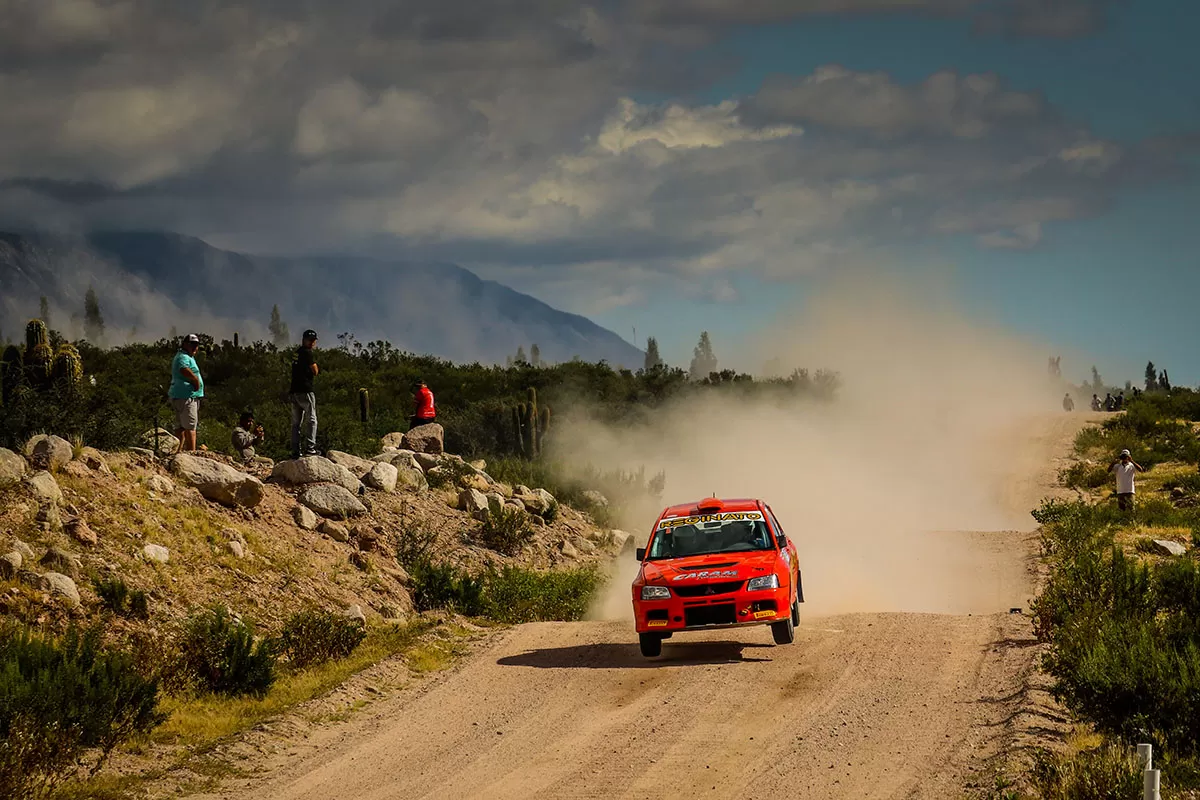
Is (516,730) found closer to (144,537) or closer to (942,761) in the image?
(942,761)

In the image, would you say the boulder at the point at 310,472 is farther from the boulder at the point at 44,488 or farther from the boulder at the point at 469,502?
the boulder at the point at 44,488

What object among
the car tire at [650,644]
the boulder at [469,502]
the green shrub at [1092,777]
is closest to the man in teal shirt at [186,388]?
the boulder at [469,502]

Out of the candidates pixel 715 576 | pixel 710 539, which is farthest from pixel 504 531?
pixel 715 576

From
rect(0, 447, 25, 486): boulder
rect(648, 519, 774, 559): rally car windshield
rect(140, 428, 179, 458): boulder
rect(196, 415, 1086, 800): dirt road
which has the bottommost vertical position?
rect(196, 415, 1086, 800): dirt road

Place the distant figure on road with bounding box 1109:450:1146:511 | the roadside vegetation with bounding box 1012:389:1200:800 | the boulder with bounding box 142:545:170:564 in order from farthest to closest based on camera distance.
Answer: the distant figure on road with bounding box 1109:450:1146:511 < the boulder with bounding box 142:545:170:564 < the roadside vegetation with bounding box 1012:389:1200:800

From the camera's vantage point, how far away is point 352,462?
92.3ft

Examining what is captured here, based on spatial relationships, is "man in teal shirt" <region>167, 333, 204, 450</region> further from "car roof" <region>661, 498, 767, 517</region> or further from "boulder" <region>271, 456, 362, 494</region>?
"car roof" <region>661, 498, 767, 517</region>

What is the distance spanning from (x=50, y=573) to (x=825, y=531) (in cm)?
2868

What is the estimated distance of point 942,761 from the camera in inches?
462

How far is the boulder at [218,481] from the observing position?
2138 cm

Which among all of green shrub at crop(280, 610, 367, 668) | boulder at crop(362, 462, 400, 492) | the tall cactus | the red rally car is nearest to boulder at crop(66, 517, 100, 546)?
green shrub at crop(280, 610, 367, 668)

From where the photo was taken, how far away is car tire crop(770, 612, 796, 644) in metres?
17.2

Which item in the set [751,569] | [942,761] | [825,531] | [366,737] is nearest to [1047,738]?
[942,761]

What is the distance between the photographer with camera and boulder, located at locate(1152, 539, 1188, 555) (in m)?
18.5
